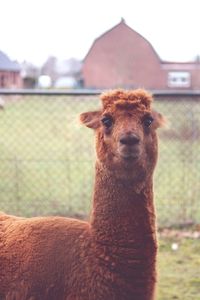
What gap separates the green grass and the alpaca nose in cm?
234

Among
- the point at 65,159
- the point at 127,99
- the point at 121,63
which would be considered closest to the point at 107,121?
→ the point at 127,99

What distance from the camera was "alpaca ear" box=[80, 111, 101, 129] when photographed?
3.52 metres

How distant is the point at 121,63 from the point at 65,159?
148 cm

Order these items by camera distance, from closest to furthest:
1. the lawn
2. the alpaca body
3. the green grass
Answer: the alpaca body
the green grass
the lawn

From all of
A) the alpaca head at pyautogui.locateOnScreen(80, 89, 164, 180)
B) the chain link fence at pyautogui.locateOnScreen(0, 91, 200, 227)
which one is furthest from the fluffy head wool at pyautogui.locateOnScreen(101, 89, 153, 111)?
the chain link fence at pyautogui.locateOnScreen(0, 91, 200, 227)

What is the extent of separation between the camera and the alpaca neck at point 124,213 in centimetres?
325

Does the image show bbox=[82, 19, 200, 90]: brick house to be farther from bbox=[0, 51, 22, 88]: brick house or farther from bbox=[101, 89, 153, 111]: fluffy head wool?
bbox=[101, 89, 153, 111]: fluffy head wool

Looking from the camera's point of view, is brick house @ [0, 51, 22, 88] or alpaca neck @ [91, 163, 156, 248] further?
brick house @ [0, 51, 22, 88]

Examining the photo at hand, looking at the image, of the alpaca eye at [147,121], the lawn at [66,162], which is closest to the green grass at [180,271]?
the lawn at [66,162]

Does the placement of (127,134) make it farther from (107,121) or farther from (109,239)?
(109,239)

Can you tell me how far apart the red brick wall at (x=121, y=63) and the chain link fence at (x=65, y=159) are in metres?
0.26

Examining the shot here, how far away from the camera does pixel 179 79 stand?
264 inches

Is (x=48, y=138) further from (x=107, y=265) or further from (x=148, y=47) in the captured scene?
(x=107, y=265)

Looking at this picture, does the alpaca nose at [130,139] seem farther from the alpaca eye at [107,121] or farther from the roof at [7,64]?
the roof at [7,64]
